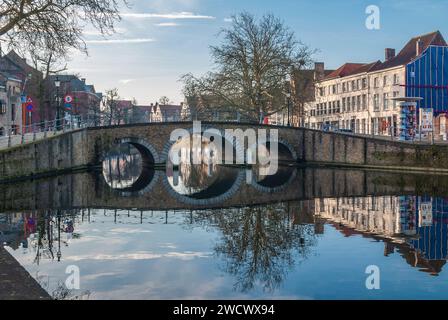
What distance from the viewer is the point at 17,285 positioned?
862 centimetres

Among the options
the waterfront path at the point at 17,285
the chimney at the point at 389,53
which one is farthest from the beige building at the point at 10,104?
the waterfront path at the point at 17,285

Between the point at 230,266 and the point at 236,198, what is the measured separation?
11.8 m

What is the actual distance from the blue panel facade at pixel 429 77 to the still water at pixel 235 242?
31376 mm

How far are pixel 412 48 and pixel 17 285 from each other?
2130 inches

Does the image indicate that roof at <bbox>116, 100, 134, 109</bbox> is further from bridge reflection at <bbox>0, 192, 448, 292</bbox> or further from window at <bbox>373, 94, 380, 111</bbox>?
bridge reflection at <bbox>0, 192, 448, 292</bbox>

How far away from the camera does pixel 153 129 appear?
1515 inches

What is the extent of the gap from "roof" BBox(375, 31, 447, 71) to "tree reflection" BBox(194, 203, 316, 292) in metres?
40.2

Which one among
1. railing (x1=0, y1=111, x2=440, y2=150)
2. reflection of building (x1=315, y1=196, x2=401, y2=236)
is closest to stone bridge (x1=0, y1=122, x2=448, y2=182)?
railing (x1=0, y1=111, x2=440, y2=150)

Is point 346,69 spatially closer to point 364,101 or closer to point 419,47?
point 364,101

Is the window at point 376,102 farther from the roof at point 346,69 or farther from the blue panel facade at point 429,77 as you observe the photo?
the roof at point 346,69

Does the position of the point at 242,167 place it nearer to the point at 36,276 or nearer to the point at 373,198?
the point at 373,198

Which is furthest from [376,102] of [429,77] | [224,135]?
[224,135]

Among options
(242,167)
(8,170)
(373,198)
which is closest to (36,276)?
(373,198)
